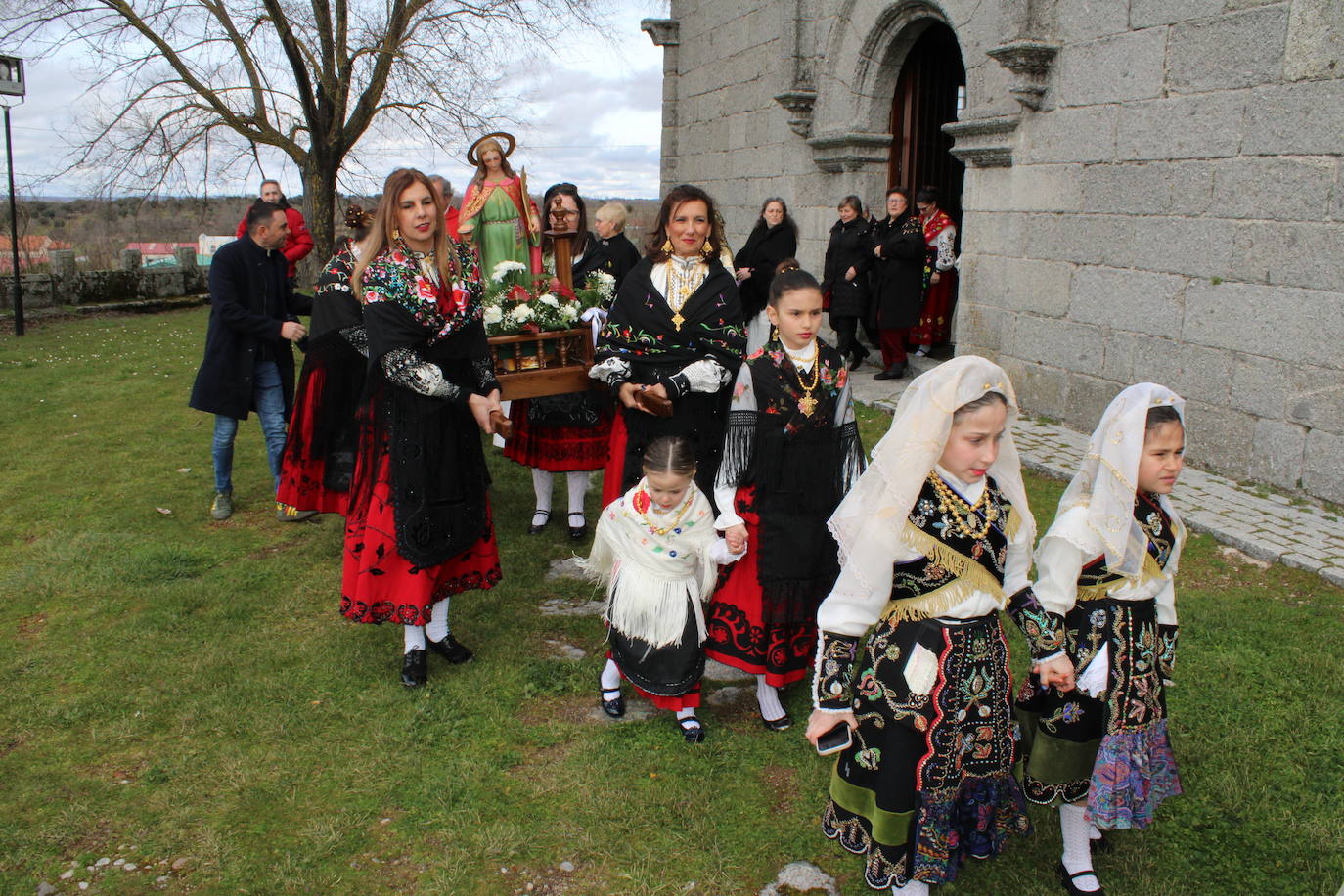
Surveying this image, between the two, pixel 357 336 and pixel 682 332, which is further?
pixel 682 332

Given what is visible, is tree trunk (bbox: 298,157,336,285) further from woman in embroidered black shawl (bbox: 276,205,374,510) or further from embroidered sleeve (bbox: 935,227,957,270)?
woman in embroidered black shawl (bbox: 276,205,374,510)

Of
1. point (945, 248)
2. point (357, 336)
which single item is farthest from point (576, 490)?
point (945, 248)

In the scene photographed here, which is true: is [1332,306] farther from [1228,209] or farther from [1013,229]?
[1013,229]

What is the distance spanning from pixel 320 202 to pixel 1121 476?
16.7 m

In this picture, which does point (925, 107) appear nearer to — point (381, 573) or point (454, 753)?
point (381, 573)

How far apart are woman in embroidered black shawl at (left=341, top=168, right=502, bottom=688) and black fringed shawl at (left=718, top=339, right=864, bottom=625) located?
102cm

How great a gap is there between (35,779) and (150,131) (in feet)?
43.3

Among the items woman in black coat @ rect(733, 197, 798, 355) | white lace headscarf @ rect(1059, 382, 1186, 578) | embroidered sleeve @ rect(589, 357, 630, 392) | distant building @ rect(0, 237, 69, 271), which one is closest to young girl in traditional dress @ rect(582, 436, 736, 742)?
embroidered sleeve @ rect(589, 357, 630, 392)

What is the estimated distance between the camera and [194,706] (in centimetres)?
406

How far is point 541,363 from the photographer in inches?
203

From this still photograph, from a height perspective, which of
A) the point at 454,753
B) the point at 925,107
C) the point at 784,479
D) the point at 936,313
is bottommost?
the point at 454,753

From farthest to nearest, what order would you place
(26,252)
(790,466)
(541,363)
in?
(26,252) → (541,363) → (790,466)

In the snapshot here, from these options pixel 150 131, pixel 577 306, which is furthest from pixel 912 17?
pixel 150 131

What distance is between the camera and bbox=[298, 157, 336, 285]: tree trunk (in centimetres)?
1681
